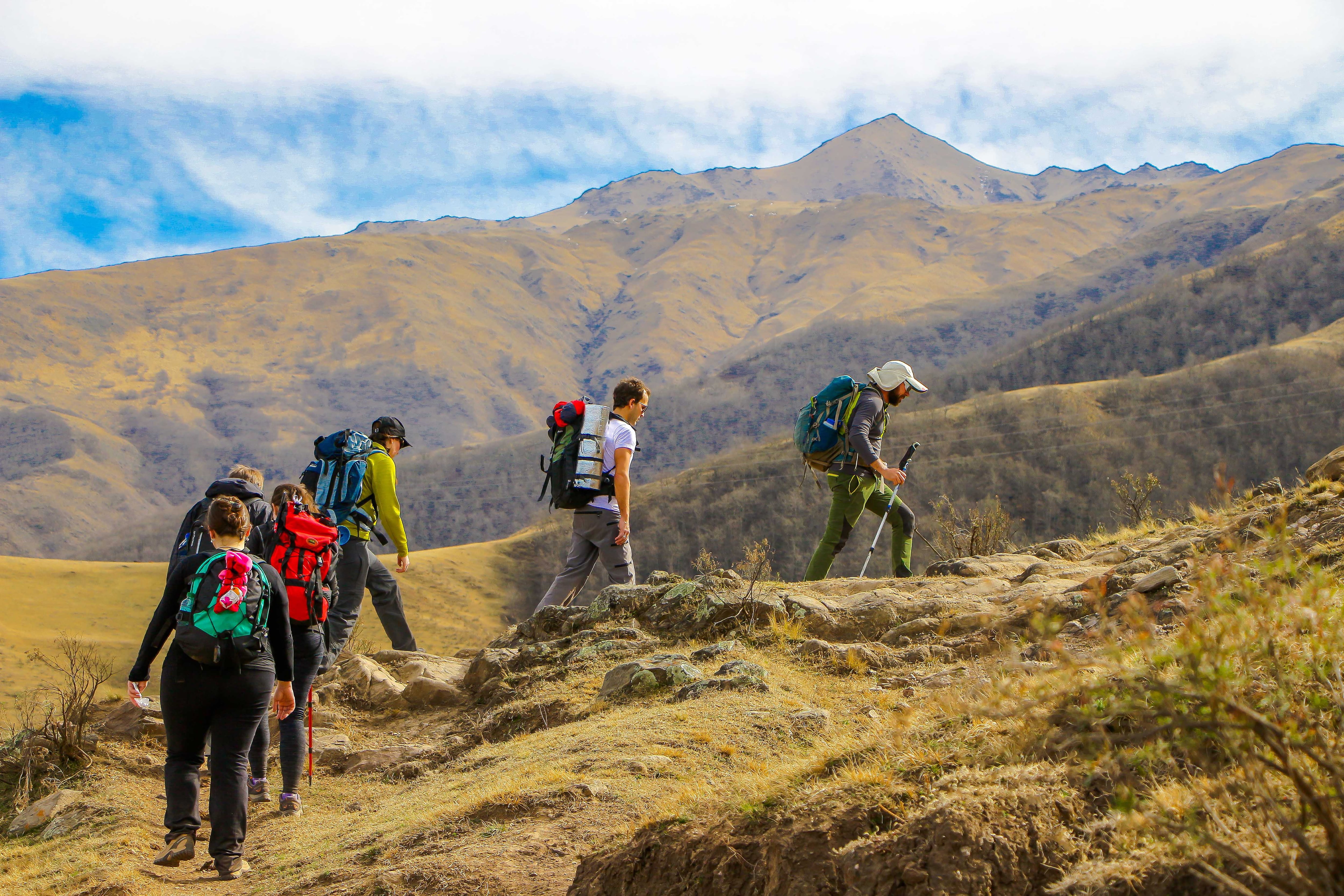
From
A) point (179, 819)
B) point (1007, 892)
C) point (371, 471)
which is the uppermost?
point (371, 471)

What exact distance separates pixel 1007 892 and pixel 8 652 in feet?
131

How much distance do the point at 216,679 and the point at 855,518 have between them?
475 cm

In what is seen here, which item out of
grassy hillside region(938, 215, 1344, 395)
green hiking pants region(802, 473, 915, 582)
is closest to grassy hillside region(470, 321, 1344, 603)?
grassy hillside region(938, 215, 1344, 395)

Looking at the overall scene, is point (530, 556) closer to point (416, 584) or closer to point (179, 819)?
point (416, 584)

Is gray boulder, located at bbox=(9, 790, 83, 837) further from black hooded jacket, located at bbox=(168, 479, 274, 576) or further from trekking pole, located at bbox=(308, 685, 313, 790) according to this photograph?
black hooded jacket, located at bbox=(168, 479, 274, 576)

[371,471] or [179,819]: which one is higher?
[371,471]

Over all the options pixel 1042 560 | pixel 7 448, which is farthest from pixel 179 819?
pixel 7 448

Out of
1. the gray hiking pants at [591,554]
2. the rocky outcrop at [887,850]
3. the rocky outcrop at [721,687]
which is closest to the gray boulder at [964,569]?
the gray hiking pants at [591,554]

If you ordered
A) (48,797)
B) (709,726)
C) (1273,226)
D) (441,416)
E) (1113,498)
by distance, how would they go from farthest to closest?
1. (441,416)
2. (1273,226)
3. (1113,498)
4. (48,797)
5. (709,726)

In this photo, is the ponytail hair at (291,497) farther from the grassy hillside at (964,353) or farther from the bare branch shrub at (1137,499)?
the grassy hillside at (964,353)

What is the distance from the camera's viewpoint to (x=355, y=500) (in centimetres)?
716

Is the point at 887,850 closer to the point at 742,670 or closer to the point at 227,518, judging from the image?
the point at 742,670

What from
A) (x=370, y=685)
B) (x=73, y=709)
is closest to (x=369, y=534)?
(x=370, y=685)

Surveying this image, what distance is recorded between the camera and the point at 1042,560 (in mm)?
8891
